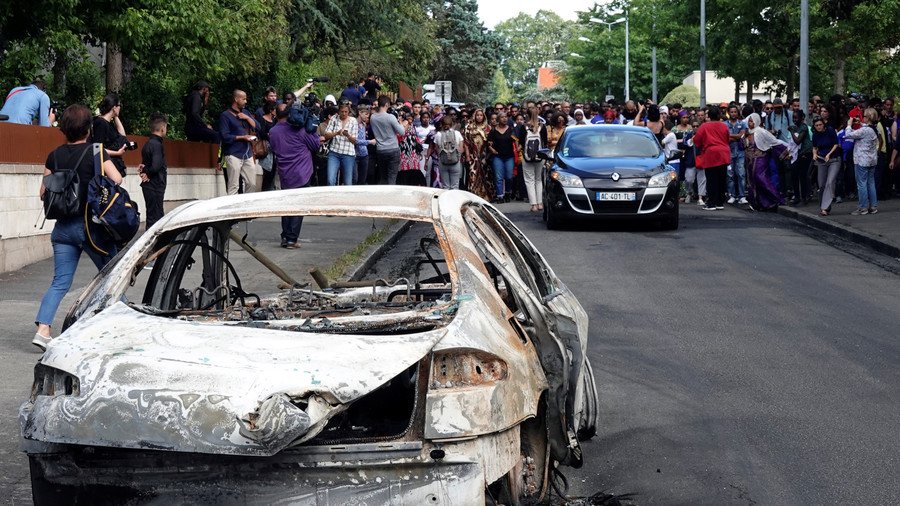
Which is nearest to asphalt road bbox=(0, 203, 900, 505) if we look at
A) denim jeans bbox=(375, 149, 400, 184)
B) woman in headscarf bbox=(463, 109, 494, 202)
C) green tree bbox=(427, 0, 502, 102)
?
denim jeans bbox=(375, 149, 400, 184)

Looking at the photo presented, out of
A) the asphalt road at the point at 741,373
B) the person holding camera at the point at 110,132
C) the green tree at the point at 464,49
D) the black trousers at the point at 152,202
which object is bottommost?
the asphalt road at the point at 741,373

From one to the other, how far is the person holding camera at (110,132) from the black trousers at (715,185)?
1286cm

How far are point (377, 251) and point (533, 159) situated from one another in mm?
8328

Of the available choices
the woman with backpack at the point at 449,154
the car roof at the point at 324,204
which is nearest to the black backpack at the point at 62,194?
the car roof at the point at 324,204

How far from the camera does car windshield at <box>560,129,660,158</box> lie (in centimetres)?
2081

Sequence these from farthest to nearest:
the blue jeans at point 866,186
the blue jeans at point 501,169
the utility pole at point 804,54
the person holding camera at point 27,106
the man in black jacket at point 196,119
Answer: the utility pole at point 804,54
the blue jeans at point 501,169
the blue jeans at point 866,186
the man in black jacket at point 196,119
the person holding camera at point 27,106

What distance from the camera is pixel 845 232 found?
64.0ft

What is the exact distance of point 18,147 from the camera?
579 inches

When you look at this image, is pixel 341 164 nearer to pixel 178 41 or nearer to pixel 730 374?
pixel 178 41

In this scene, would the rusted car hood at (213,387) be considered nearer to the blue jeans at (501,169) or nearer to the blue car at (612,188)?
the blue car at (612,188)

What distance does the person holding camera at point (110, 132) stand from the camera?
45.1ft

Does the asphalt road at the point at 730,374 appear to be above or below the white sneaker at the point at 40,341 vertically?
below

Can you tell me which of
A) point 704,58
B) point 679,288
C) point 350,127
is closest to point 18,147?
point 350,127

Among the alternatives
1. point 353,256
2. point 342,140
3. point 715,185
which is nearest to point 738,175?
point 715,185
